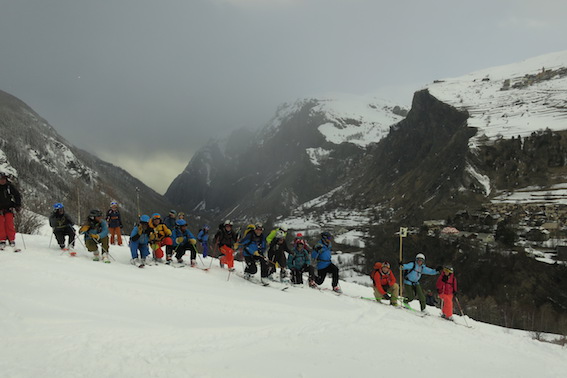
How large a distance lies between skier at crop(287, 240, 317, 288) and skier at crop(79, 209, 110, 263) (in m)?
6.70

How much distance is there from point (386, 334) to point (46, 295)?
7994 millimetres

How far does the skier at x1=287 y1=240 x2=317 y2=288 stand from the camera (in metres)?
14.7

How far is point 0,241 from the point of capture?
11906mm

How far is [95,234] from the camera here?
13.2m

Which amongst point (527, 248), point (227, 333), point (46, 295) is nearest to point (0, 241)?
point (46, 295)

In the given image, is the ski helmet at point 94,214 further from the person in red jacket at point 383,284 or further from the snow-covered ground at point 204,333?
the person in red jacket at point 383,284

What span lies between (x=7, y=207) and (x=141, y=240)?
4261mm

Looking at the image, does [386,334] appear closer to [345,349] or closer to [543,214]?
[345,349]

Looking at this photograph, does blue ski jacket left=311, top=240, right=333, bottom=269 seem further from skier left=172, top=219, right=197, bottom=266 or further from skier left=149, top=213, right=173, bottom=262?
skier left=149, top=213, right=173, bottom=262

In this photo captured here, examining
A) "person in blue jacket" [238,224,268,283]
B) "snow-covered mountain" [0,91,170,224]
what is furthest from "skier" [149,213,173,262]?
"snow-covered mountain" [0,91,170,224]

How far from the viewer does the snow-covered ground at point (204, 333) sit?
5.49 meters

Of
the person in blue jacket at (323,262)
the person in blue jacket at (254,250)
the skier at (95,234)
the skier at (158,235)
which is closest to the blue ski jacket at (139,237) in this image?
the skier at (158,235)

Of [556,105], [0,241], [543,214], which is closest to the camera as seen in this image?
[0,241]

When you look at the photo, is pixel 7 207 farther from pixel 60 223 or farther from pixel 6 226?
pixel 60 223
